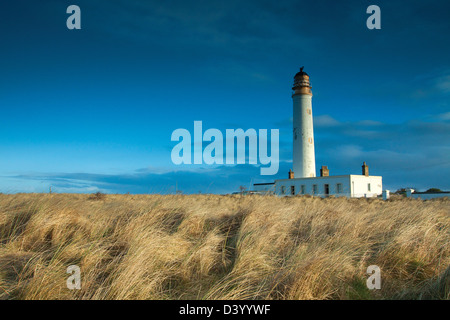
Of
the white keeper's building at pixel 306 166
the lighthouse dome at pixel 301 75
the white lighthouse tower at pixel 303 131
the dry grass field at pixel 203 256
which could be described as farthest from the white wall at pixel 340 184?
the dry grass field at pixel 203 256

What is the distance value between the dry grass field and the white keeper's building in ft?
106

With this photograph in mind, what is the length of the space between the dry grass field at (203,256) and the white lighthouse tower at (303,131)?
33.3 metres

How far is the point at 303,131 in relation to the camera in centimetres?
3962

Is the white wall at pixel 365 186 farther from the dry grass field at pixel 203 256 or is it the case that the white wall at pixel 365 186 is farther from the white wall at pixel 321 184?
the dry grass field at pixel 203 256

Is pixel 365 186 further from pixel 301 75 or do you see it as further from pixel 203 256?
pixel 203 256

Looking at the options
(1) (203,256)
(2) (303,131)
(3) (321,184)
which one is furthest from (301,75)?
(1) (203,256)

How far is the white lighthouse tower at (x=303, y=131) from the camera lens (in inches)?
1564

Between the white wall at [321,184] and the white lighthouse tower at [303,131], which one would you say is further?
A: the white lighthouse tower at [303,131]

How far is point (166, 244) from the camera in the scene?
489 centimetres

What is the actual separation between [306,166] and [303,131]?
445cm
